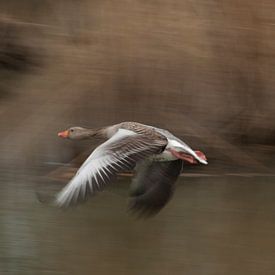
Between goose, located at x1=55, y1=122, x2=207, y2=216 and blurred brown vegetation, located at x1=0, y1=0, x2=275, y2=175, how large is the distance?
55.8 inches

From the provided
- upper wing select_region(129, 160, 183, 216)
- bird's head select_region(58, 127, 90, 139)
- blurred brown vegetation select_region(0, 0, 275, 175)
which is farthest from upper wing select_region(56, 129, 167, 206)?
blurred brown vegetation select_region(0, 0, 275, 175)

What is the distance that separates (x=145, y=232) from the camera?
18.3ft

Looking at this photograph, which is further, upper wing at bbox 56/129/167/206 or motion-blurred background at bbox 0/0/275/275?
motion-blurred background at bbox 0/0/275/275

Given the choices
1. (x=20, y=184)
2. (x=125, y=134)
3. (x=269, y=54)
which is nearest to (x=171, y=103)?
(x=269, y=54)

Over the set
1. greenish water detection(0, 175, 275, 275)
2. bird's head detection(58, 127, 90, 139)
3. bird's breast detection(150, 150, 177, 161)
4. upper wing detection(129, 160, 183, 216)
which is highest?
bird's breast detection(150, 150, 177, 161)

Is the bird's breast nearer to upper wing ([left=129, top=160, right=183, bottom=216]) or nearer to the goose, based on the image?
the goose

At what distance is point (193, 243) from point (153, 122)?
1146mm

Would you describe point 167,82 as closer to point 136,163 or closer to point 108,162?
point 136,163

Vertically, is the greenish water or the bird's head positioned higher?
the bird's head

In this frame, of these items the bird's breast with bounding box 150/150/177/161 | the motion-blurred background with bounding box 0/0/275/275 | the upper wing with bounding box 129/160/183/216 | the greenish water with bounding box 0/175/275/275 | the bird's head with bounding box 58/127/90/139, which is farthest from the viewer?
the motion-blurred background with bounding box 0/0/275/275

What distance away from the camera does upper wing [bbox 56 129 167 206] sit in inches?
156

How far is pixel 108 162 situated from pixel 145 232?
61.0 inches

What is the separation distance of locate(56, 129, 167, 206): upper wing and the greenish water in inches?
38.5

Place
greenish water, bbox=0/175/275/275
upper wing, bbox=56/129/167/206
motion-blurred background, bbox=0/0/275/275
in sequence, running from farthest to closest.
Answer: motion-blurred background, bbox=0/0/275/275 → greenish water, bbox=0/175/275/275 → upper wing, bbox=56/129/167/206
